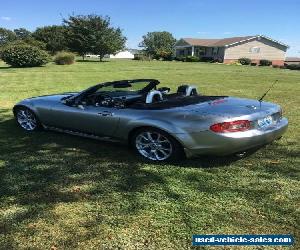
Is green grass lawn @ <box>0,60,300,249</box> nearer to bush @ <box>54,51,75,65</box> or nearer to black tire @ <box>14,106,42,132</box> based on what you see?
black tire @ <box>14,106,42,132</box>

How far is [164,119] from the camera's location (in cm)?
571

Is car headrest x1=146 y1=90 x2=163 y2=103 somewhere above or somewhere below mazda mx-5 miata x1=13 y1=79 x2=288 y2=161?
above

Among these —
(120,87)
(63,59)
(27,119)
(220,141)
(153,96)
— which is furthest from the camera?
(63,59)

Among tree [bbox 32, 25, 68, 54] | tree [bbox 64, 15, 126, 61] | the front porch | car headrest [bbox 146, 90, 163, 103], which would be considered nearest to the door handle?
car headrest [bbox 146, 90, 163, 103]

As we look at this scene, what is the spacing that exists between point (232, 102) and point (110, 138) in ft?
6.85

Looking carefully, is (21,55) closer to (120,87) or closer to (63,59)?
(63,59)

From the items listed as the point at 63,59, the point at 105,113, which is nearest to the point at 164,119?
the point at 105,113

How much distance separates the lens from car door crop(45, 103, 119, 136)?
6.38 m

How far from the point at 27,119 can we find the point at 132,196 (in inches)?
162

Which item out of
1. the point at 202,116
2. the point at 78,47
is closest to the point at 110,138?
the point at 202,116

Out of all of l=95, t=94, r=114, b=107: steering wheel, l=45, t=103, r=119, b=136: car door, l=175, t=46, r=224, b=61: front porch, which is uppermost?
l=95, t=94, r=114, b=107: steering wheel

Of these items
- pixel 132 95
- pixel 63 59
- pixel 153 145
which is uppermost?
pixel 132 95

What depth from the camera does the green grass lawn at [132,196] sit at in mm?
3857

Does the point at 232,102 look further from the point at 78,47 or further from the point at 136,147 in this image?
the point at 78,47
